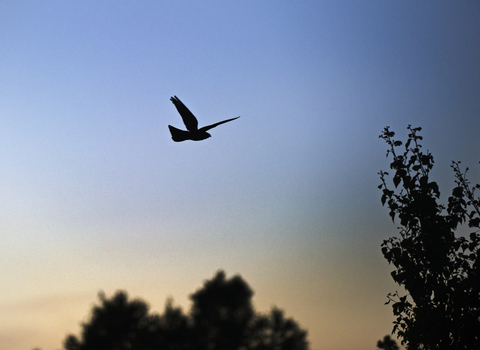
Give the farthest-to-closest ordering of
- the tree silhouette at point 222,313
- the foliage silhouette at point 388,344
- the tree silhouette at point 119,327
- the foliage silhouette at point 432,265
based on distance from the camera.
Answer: the tree silhouette at point 222,313 < the tree silhouette at point 119,327 < the foliage silhouette at point 388,344 < the foliage silhouette at point 432,265

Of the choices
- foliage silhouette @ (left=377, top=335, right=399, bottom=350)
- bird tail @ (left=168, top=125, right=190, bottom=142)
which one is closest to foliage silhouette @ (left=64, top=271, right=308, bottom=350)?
foliage silhouette @ (left=377, top=335, right=399, bottom=350)

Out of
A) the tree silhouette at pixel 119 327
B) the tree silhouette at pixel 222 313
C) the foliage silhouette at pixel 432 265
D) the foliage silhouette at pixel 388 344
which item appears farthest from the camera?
the tree silhouette at pixel 222 313

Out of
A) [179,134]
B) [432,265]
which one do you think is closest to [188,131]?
[179,134]

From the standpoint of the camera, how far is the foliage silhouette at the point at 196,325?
39688 mm

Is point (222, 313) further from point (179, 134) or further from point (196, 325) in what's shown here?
point (179, 134)

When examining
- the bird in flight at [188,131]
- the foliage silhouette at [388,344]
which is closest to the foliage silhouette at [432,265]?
the bird in flight at [188,131]

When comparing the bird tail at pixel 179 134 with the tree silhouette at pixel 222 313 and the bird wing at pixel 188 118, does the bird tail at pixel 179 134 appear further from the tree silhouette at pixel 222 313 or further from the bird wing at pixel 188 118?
the tree silhouette at pixel 222 313

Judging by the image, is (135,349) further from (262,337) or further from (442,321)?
(442,321)

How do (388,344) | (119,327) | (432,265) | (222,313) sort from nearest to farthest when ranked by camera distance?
(432,265)
(388,344)
(119,327)
(222,313)

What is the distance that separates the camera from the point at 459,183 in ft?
30.1

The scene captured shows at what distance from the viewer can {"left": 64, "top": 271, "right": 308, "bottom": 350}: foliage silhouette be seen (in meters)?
39.7

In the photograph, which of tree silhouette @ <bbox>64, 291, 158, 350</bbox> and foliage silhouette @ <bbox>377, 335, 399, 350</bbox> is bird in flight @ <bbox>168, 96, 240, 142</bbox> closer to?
foliage silhouette @ <bbox>377, 335, 399, 350</bbox>

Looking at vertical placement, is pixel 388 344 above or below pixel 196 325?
below

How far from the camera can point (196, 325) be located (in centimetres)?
4341
